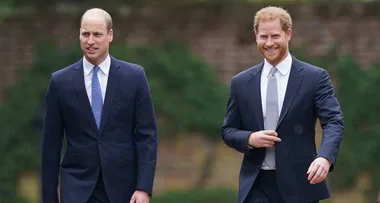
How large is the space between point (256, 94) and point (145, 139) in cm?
78

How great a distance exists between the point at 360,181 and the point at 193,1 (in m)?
2.93

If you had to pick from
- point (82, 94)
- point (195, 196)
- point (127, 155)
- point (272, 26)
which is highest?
point (272, 26)

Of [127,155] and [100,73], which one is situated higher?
[100,73]

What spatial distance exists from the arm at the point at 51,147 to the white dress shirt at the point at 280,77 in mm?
1339

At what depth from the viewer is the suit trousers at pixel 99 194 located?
6.19m

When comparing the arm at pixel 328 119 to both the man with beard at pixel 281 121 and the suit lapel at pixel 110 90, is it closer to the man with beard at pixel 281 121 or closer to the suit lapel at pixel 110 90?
the man with beard at pixel 281 121

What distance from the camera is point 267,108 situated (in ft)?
19.9

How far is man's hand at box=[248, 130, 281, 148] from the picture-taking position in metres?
5.85

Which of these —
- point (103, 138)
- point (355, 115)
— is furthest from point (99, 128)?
point (355, 115)

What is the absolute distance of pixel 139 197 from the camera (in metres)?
6.15

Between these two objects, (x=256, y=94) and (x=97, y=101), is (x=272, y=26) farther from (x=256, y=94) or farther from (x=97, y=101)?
(x=97, y=101)

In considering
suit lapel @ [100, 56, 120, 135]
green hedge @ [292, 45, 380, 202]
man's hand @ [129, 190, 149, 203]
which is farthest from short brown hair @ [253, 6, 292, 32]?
green hedge @ [292, 45, 380, 202]

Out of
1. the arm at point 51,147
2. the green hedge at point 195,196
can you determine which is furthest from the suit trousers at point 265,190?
the green hedge at point 195,196

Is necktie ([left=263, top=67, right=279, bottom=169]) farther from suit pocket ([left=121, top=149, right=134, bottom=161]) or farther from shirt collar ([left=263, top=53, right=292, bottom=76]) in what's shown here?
suit pocket ([left=121, top=149, right=134, bottom=161])
